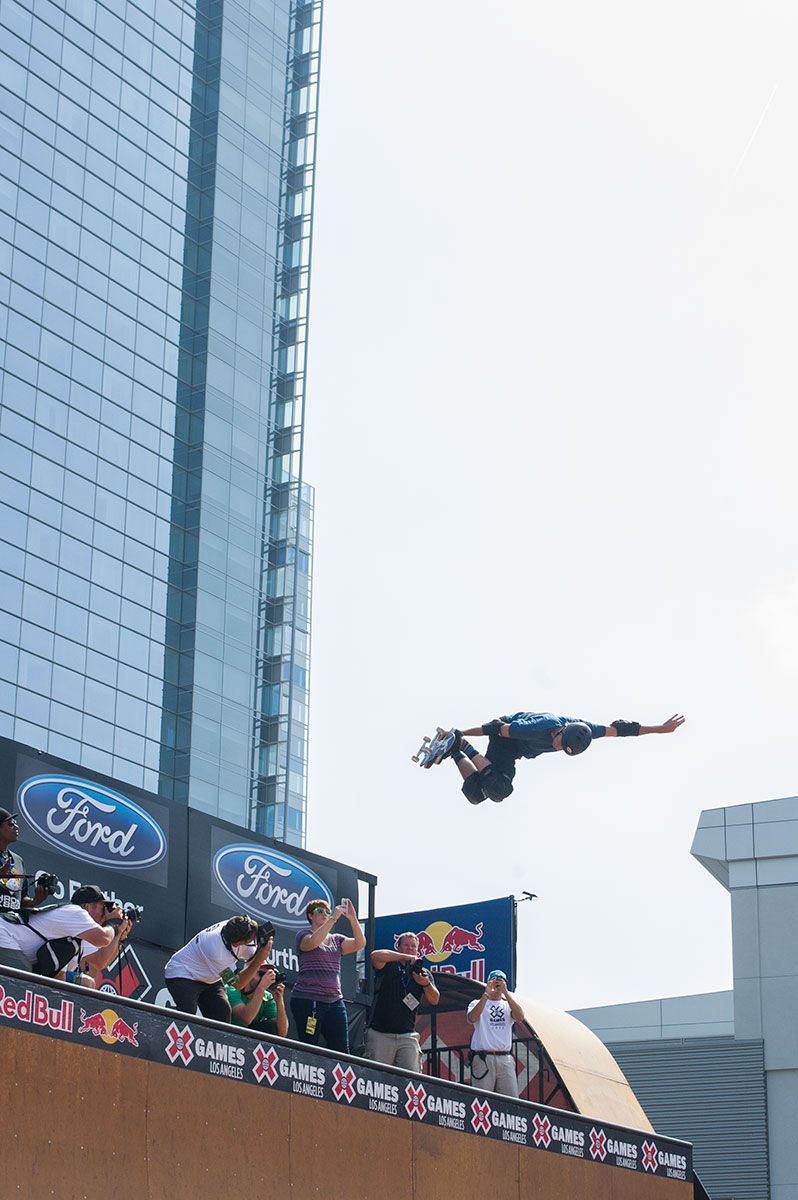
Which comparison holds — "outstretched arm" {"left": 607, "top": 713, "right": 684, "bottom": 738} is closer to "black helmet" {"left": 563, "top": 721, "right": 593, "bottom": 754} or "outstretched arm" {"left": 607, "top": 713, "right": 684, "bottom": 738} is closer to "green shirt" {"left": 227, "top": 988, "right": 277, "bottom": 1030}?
"black helmet" {"left": 563, "top": 721, "right": 593, "bottom": 754}

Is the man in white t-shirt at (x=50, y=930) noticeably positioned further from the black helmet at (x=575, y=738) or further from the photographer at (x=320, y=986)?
the black helmet at (x=575, y=738)

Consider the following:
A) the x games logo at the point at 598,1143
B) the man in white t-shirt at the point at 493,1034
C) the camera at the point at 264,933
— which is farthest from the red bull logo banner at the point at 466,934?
the camera at the point at 264,933

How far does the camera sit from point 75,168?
293 feet

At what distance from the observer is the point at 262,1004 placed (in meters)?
13.4

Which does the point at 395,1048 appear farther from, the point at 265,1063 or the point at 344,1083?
the point at 265,1063

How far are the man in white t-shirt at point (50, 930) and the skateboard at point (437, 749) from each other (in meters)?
3.56

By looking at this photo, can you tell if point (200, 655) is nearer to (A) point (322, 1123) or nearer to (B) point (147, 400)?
(B) point (147, 400)

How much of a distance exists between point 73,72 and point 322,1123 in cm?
8807

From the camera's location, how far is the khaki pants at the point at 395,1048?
49.0ft

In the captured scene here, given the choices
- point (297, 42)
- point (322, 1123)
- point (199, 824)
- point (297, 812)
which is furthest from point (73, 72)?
point (322, 1123)

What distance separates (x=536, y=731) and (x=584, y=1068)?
9357 mm

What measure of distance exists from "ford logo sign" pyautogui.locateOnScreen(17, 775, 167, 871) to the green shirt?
129 inches

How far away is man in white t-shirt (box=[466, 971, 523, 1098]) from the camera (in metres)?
16.2

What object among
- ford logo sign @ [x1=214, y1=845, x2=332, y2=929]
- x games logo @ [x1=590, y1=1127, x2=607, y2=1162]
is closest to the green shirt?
x games logo @ [x1=590, y1=1127, x2=607, y2=1162]
